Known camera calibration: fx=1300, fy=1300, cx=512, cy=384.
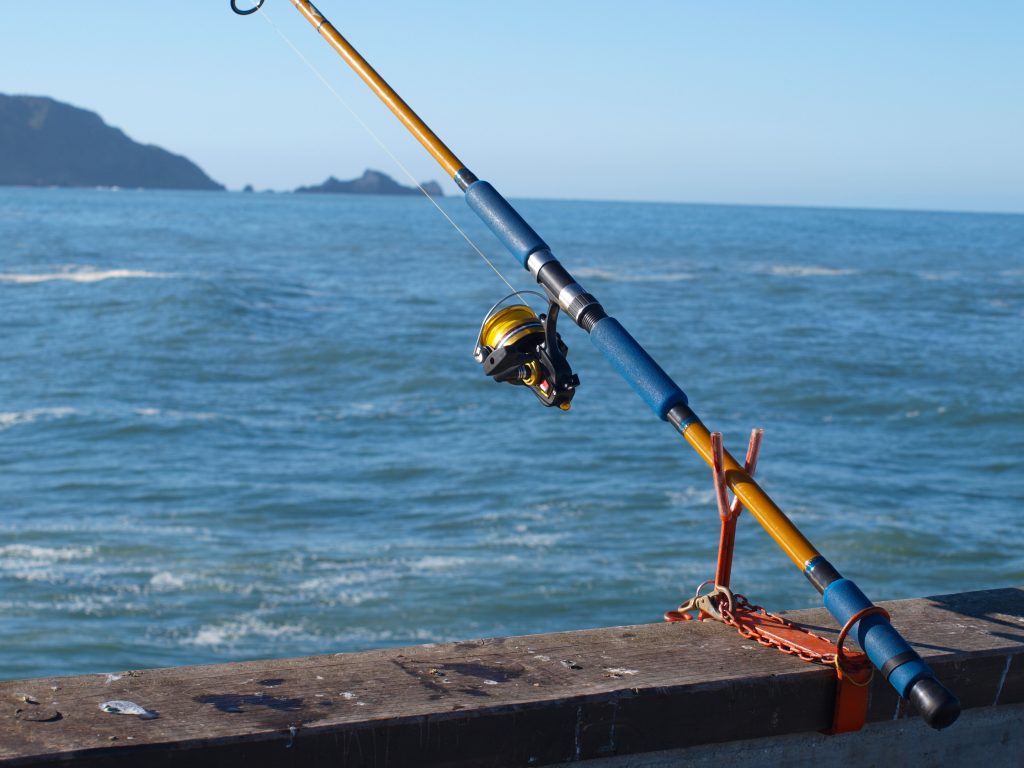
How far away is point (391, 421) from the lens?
16.4 metres

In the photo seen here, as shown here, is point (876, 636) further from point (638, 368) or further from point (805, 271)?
point (805, 271)

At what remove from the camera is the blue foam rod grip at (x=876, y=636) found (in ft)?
7.20

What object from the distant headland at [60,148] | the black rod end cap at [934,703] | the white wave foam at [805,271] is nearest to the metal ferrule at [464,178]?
the black rod end cap at [934,703]

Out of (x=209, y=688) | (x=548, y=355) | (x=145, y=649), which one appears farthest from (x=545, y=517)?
(x=209, y=688)

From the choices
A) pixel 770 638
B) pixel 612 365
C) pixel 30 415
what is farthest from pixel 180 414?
pixel 770 638

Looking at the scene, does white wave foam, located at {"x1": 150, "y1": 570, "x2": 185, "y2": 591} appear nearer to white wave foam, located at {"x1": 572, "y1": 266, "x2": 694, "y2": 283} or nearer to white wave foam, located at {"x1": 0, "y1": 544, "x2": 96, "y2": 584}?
white wave foam, located at {"x1": 0, "y1": 544, "x2": 96, "y2": 584}

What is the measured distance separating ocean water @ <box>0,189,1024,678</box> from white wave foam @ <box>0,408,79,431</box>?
73mm

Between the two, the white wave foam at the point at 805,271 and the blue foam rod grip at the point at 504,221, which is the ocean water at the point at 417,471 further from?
the white wave foam at the point at 805,271

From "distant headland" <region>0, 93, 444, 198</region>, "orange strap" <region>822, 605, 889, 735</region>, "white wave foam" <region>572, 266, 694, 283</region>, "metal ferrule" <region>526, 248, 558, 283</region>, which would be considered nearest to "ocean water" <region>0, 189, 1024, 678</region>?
"metal ferrule" <region>526, 248, 558, 283</region>

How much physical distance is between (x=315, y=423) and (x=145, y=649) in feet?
24.7

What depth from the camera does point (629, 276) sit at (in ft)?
133

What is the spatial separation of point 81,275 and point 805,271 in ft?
80.7

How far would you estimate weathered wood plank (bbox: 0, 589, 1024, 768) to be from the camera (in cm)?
218

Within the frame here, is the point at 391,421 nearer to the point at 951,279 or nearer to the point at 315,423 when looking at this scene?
the point at 315,423
